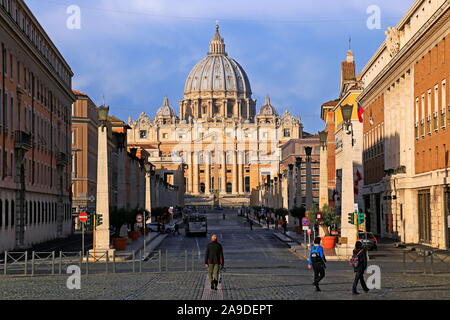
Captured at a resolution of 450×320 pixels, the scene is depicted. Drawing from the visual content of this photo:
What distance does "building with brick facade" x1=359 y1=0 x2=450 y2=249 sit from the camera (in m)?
47.8

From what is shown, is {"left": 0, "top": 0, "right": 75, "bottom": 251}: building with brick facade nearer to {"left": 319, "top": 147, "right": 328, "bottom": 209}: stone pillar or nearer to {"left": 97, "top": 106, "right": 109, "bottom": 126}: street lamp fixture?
{"left": 97, "top": 106, "right": 109, "bottom": 126}: street lamp fixture

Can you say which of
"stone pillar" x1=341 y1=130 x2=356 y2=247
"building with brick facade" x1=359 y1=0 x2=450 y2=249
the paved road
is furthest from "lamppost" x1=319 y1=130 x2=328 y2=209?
the paved road

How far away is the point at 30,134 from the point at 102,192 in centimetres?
1494

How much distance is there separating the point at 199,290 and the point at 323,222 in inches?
1210

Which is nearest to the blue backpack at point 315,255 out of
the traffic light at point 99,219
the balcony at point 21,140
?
the traffic light at point 99,219

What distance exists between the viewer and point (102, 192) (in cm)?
4581

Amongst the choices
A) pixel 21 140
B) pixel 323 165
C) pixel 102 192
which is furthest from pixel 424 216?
pixel 21 140

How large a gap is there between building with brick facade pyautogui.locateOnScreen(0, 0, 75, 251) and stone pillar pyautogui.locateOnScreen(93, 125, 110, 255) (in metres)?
7.77

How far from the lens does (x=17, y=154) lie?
5588 cm

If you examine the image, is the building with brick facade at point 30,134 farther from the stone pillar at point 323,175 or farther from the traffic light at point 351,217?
the traffic light at point 351,217

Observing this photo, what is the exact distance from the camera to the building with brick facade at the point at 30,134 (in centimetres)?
5319

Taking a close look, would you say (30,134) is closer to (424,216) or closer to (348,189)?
(348,189)

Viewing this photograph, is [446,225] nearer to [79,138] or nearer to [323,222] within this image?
[323,222]
